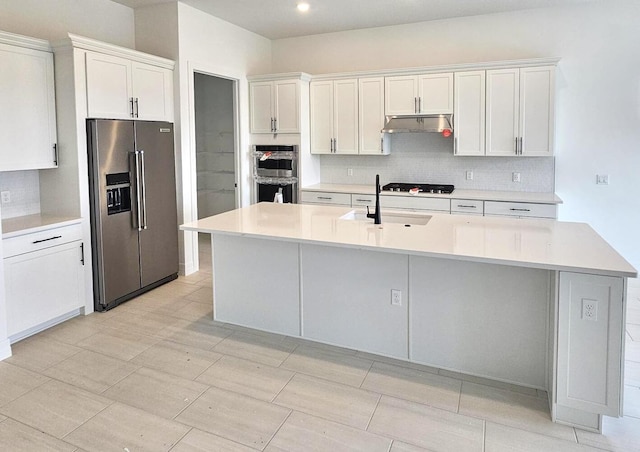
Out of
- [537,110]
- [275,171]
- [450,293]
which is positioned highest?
[537,110]

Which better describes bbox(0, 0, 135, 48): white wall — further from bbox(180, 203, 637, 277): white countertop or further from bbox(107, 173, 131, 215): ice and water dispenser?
bbox(180, 203, 637, 277): white countertop

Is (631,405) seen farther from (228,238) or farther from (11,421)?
(11,421)

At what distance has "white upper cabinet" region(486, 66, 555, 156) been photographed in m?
4.87

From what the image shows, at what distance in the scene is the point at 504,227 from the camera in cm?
324

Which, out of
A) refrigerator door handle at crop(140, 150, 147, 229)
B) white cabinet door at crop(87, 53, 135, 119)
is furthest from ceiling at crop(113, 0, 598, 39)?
refrigerator door handle at crop(140, 150, 147, 229)

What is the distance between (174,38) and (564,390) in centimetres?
459

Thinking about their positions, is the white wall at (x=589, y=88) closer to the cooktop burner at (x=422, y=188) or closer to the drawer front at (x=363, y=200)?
the cooktop burner at (x=422, y=188)

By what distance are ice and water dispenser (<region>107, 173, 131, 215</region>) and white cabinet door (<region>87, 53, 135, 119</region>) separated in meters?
0.53

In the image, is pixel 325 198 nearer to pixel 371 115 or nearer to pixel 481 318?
pixel 371 115

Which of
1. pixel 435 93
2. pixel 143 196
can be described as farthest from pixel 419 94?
pixel 143 196

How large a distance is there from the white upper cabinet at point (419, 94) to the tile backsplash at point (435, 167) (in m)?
0.45

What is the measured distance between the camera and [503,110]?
504cm

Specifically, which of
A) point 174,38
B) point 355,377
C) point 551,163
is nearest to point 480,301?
point 355,377

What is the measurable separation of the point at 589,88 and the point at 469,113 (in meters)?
1.26
